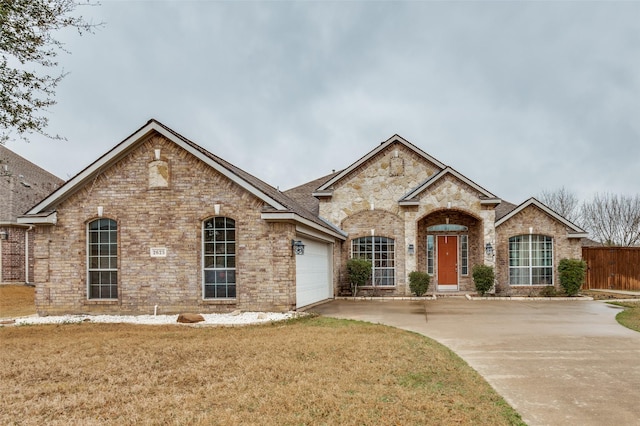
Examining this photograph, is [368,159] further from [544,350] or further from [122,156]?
[544,350]

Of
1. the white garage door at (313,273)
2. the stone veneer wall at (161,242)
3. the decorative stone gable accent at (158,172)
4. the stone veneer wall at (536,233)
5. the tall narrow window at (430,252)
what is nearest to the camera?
the stone veneer wall at (161,242)

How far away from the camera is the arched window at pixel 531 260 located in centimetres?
2123

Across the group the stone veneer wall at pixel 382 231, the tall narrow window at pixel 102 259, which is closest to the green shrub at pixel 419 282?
the stone veneer wall at pixel 382 231

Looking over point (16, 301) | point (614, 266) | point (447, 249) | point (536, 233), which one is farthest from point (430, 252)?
point (16, 301)

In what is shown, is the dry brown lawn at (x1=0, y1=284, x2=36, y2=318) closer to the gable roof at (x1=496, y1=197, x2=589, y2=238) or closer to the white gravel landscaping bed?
the white gravel landscaping bed

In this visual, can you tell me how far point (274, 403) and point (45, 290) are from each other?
449 inches

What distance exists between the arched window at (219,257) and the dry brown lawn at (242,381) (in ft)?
11.7

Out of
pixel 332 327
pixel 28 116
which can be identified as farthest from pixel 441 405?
pixel 28 116

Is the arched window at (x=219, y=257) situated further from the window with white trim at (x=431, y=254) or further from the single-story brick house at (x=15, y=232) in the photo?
the single-story brick house at (x=15, y=232)

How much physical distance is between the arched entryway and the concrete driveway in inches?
177

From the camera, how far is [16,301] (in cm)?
1950

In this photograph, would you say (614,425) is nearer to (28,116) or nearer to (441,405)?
(441,405)

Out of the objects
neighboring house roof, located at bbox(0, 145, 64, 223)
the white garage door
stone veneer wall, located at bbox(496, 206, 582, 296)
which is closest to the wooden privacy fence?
stone veneer wall, located at bbox(496, 206, 582, 296)

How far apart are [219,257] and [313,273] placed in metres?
4.09
